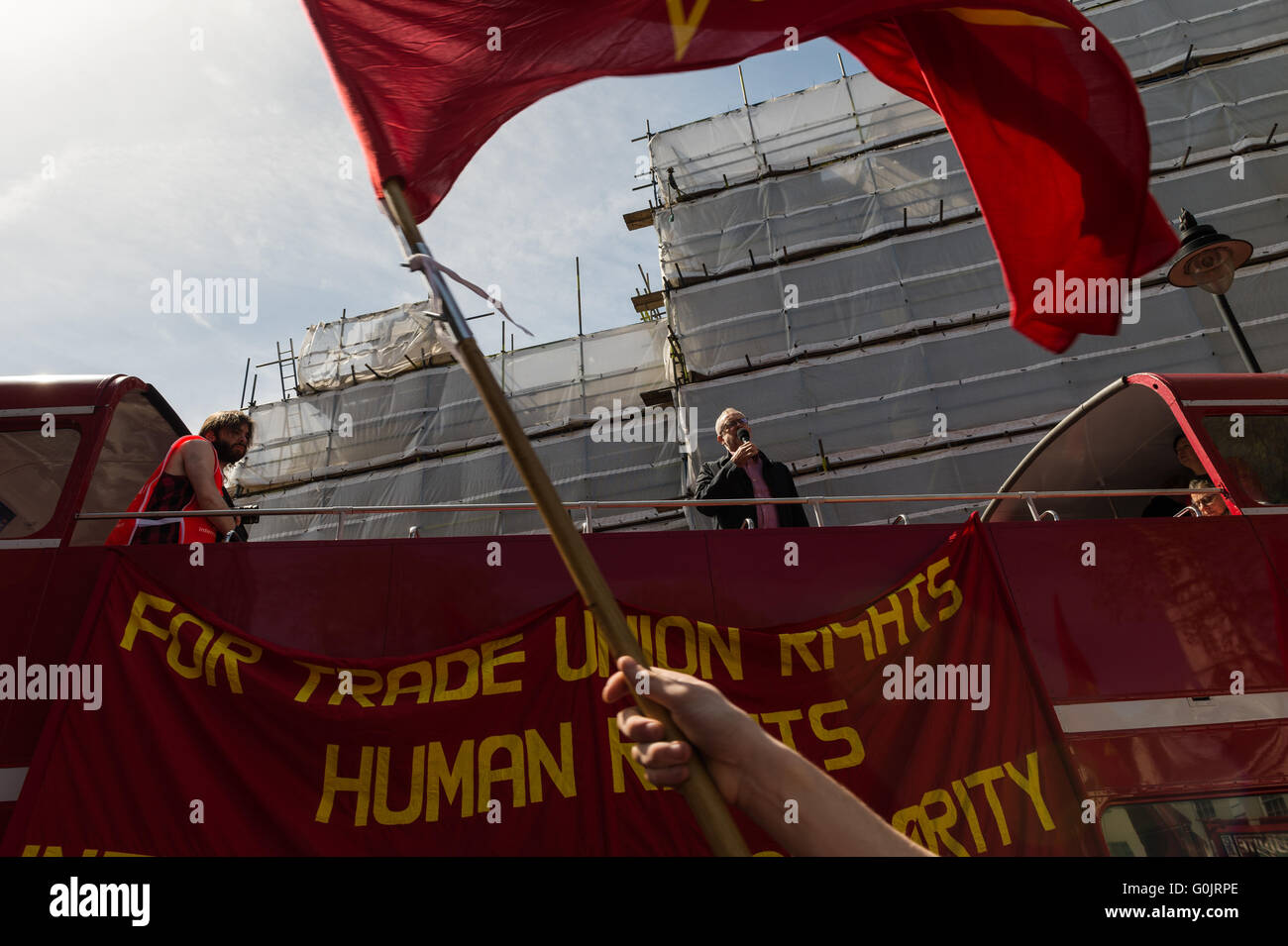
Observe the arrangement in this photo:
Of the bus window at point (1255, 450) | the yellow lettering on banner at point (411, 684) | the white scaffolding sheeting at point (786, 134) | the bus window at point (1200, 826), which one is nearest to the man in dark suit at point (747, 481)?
the yellow lettering on banner at point (411, 684)

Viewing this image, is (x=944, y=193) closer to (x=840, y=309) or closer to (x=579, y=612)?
(x=840, y=309)

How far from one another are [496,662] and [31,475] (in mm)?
3171

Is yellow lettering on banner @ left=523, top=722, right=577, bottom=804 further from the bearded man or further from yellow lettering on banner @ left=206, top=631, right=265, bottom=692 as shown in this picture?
the bearded man

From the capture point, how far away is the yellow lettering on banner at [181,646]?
4184 mm

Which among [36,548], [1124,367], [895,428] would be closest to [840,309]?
[895,428]

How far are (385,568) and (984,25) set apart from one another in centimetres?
404

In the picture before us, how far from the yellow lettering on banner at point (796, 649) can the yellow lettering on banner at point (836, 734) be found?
21 centimetres

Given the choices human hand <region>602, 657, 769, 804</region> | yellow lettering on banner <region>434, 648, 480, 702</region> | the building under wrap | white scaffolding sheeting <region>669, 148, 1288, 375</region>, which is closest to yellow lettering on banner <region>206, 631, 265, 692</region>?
yellow lettering on banner <region>434, 648, 480, 702</region>

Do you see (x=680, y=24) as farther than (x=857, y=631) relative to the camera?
No

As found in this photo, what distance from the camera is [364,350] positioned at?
71.6 feet

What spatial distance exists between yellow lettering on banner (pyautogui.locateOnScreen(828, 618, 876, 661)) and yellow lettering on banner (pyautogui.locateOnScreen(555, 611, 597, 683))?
1.41 m

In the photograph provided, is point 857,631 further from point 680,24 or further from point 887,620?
point 680,24

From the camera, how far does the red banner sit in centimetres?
389

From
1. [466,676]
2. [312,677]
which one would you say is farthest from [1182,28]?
[312,677]
